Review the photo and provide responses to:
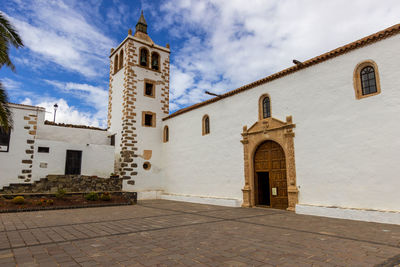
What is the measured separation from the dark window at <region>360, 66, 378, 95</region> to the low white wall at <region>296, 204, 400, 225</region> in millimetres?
3826

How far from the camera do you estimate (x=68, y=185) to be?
1502 cm

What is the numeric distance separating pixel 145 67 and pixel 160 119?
3.81m

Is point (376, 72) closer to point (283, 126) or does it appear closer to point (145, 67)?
point (283, 126)

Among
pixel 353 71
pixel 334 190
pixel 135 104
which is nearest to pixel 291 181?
pixel 334 190

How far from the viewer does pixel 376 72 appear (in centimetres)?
870

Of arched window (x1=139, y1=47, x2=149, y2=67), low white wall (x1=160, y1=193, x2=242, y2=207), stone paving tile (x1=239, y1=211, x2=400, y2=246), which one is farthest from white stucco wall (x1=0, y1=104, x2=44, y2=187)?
stone paving tile (x1=239, y1=211, x2=400, y2=246)

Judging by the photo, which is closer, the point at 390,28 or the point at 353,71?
the point at 390,28

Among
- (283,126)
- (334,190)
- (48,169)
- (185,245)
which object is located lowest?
(185,245)

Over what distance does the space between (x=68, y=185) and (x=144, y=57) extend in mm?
9929

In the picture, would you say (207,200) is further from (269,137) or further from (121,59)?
(121,59)

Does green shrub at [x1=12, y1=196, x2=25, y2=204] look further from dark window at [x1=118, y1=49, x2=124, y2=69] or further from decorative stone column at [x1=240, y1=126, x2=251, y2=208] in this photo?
dark window at [x1=118, y1=49, x2=124, y2=69]

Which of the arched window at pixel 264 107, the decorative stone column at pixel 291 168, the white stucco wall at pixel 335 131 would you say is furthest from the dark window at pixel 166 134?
the decorative stone column at pixel 291 168

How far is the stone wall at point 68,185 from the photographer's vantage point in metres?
13.9

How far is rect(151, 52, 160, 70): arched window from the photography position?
19.6 meters
